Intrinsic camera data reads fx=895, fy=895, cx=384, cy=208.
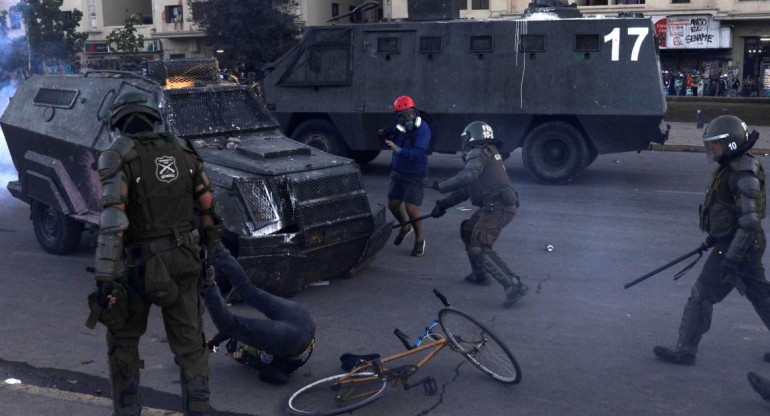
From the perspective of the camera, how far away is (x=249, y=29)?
116 feet

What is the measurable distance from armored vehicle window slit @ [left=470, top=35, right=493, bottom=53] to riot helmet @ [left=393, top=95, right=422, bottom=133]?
17.2 ft

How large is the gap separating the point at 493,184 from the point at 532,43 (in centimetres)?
667

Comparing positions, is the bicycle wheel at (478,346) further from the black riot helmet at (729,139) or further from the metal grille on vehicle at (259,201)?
the metal grille on vehicle at (259,201)

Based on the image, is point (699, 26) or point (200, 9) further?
point (200, 9)

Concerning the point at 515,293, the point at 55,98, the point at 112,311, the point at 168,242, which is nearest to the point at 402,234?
the point at 515,293

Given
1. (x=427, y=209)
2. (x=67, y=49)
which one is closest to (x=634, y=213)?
(x=427, y=209)

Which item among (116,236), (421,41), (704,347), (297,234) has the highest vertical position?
(421,41)

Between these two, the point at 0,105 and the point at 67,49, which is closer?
the point at 0,105

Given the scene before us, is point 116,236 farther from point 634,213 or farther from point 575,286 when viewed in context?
point 634,213

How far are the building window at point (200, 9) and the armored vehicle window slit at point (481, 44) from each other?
948 inches

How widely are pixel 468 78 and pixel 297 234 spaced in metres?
7.23

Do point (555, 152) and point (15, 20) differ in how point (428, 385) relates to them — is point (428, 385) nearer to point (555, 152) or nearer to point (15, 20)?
point (555, 152)

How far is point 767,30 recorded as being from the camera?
116 ft

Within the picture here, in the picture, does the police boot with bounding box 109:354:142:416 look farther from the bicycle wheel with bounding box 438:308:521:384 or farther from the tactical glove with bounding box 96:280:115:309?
the bicycle wheel with bounding box 438:308:521:384
